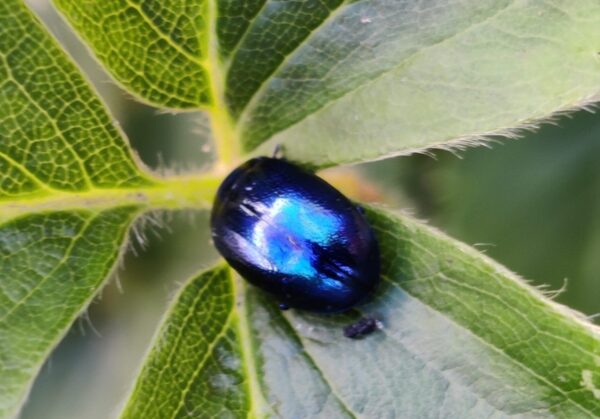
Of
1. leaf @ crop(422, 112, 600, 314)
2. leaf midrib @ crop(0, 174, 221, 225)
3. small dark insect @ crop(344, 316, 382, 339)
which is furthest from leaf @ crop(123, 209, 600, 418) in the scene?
leaf @ crop(422, 112, 600, 314)

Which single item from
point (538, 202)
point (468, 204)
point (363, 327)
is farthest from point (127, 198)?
point (538, 202)

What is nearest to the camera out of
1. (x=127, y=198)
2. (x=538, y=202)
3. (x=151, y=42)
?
(x=151, y=42)

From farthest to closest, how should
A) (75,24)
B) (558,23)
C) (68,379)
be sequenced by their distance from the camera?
(68,379) < (75,24) < (558,23)

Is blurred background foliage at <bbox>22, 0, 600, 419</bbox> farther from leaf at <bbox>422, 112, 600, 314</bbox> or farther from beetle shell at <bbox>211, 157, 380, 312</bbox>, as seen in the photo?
beetle shell at <bbox>211, 157, 380, 312</bbox>

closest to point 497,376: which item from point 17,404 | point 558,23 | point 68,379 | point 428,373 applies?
point 428,373

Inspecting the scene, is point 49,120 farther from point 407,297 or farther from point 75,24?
point 407,297

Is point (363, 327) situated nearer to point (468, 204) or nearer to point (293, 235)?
point (293, 235)
